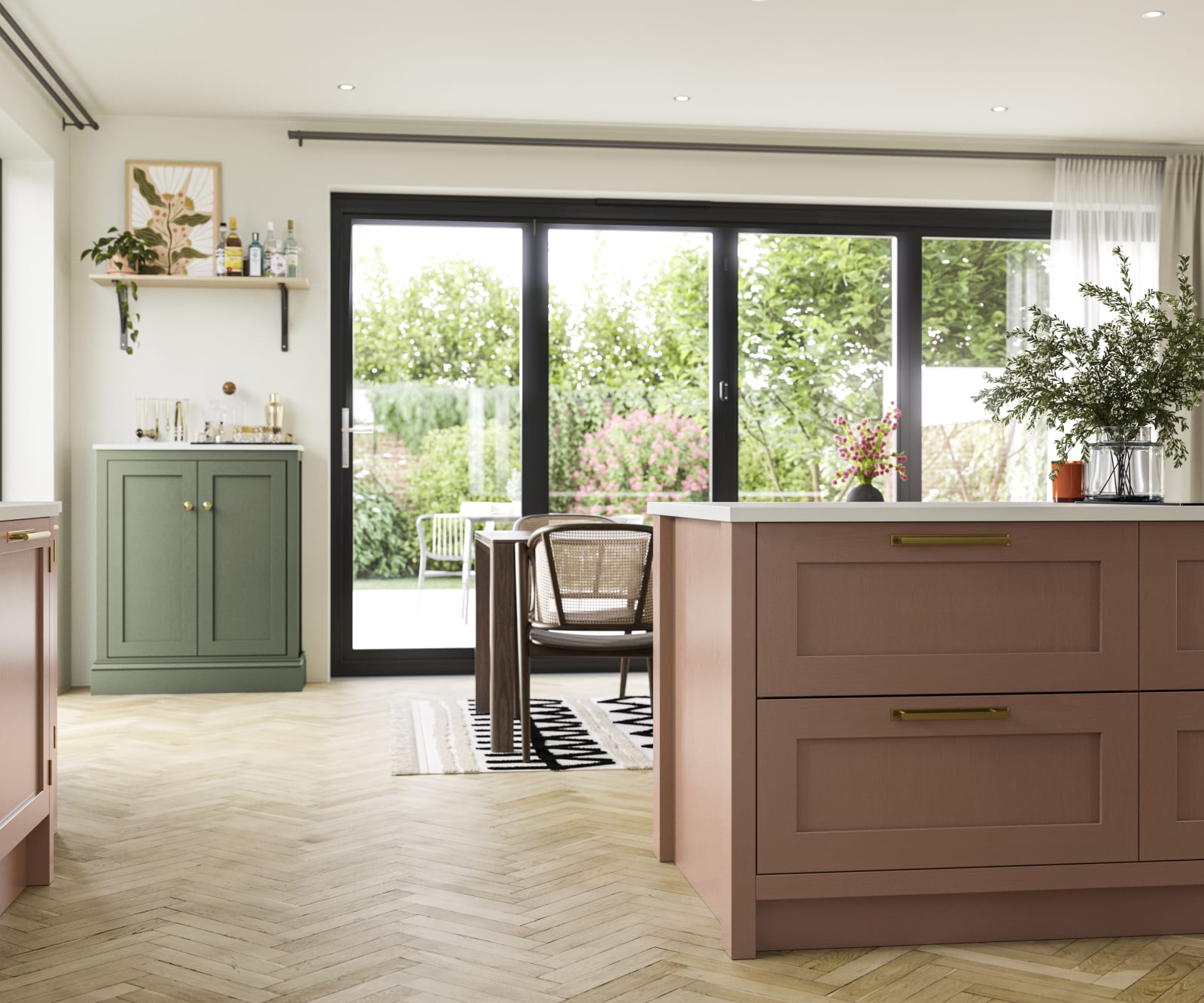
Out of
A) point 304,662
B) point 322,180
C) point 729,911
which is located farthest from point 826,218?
point 729,911

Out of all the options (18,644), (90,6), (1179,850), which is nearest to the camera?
(1179,850)

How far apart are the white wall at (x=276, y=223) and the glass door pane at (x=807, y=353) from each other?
1.28ft

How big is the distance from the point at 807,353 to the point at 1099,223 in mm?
1552

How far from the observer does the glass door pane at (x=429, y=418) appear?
5.35 meters

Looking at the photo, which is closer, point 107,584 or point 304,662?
point 107,584

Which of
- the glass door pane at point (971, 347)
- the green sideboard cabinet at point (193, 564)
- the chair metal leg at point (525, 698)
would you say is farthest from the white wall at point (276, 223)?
the chair metal leg at point (525, 698)

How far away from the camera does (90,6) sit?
3.82 meters

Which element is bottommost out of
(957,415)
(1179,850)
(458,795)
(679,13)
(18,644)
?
(458,795)

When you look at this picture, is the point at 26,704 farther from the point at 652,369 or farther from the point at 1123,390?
the point at 652,369

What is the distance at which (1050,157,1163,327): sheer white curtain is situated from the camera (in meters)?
5.46

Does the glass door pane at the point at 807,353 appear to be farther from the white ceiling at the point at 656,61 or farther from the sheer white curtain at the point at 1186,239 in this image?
the sheer white curtain at the point at 1186,239

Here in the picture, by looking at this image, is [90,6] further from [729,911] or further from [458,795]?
[729,911]

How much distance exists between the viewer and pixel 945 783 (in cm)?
202

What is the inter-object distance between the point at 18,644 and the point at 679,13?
3010mm
